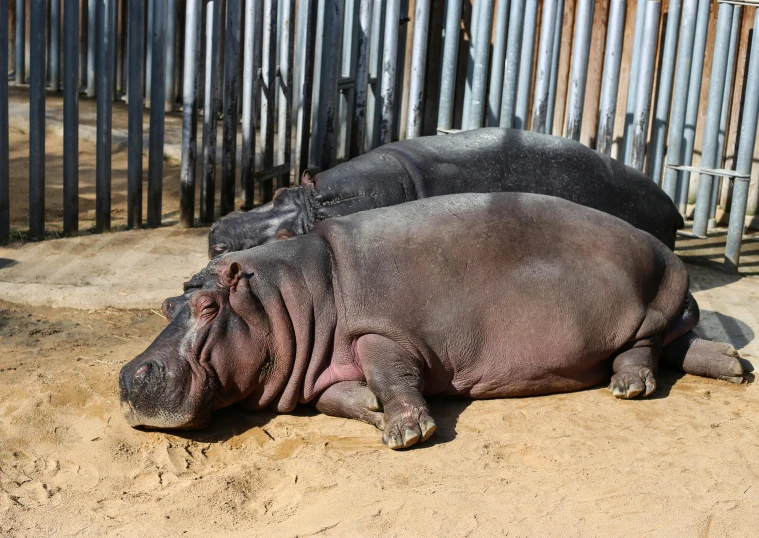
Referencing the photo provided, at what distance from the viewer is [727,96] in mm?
7660

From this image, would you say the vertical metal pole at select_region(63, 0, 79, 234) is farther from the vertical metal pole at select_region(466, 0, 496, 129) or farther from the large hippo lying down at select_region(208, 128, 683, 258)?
the vertical metal pole at select_region(466, 0, 496, 129)

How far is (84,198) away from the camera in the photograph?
877 cm

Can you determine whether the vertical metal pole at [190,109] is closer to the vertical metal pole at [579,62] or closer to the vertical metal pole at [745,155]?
the vertical metal pole at [579,62]

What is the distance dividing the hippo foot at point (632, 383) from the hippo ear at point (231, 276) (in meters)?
1.84

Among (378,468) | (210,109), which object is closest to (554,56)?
(210,109)

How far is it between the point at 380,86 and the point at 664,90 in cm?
229

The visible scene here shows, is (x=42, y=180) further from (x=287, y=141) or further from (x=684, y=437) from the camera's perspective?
(x=684, y=437)

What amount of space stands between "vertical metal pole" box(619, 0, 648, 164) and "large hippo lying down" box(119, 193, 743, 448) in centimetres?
276

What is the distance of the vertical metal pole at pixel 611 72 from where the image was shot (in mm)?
7320

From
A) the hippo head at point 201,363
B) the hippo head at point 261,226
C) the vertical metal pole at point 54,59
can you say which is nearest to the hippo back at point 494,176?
the hippo head at point 261,226

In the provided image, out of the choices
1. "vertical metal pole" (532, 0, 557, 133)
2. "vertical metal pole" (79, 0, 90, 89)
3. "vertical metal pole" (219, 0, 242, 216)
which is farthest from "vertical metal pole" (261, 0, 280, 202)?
"vertical metal pole" (79, 0, 90, 89)

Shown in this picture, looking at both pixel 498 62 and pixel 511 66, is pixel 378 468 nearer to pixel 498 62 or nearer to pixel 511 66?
pixel 511 66

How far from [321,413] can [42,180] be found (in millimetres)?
3434

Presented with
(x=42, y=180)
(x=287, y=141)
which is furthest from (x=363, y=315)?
(x=287, y=141)
